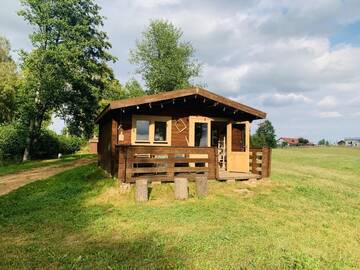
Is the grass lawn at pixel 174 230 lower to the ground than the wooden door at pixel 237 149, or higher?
lower

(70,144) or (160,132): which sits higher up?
(160,132)

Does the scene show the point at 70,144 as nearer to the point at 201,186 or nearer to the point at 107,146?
the point at 107,146

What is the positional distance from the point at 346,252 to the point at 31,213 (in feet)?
26.4

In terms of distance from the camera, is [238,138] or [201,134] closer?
[201,134]

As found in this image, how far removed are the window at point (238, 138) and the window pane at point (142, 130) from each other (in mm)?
4504

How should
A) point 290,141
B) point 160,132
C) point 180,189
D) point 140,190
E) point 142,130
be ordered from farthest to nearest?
1. point 290,141
2. point 160,132
3. point 142,130
4. point 180,189
5. point 140,190

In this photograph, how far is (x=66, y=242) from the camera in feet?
21.6

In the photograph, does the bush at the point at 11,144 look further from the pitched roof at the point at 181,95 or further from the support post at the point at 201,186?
the support post at the point at 201,186

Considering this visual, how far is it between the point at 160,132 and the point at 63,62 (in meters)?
14.5

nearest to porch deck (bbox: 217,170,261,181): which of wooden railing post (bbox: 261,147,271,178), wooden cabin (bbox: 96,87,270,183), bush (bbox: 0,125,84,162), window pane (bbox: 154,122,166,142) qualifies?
wooden cabin (bbox: 96,87,270,183)

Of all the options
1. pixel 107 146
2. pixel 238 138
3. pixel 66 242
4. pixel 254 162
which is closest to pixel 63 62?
pixel 107 146

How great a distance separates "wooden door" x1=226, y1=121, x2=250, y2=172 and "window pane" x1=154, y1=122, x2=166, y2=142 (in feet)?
10.2

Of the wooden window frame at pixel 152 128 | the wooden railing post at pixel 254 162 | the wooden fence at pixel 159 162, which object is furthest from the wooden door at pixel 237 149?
the wooden window frame at pixel 152 128

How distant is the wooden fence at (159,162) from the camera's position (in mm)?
11070
